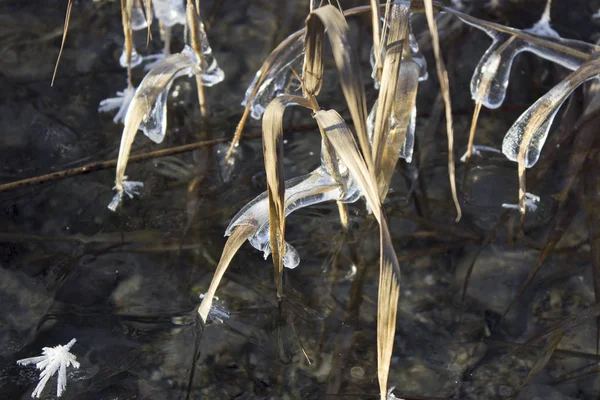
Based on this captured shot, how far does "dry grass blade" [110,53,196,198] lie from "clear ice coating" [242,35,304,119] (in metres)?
0.19

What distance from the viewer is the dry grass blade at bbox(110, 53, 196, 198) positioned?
4.59 feet

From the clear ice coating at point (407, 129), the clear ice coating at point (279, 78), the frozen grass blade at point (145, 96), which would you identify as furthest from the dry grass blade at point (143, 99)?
the clear ice coating at point (407, 129)

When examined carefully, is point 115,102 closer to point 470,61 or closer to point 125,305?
point 125,305

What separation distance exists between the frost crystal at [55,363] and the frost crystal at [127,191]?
431mm

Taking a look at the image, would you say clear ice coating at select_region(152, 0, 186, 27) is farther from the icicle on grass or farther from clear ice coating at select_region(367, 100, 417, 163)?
clear ice coating at select_region(367, 100, 417, 163)

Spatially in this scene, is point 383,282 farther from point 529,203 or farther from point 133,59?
point 133,59

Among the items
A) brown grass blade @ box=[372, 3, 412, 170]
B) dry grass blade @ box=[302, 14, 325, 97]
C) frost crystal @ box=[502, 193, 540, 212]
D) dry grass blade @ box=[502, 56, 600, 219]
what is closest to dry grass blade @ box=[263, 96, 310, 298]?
dry grass blade @ box=[302, 14, 325, 97]

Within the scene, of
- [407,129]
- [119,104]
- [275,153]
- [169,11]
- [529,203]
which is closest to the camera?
[275,153]

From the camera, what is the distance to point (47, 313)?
4.81 feet

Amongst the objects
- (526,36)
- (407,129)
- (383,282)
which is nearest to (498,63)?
(526,36)

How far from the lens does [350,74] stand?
1034mm

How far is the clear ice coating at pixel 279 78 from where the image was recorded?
150 cm

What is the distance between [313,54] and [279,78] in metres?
0.52

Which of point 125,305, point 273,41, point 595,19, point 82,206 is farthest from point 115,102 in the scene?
point 595,19
